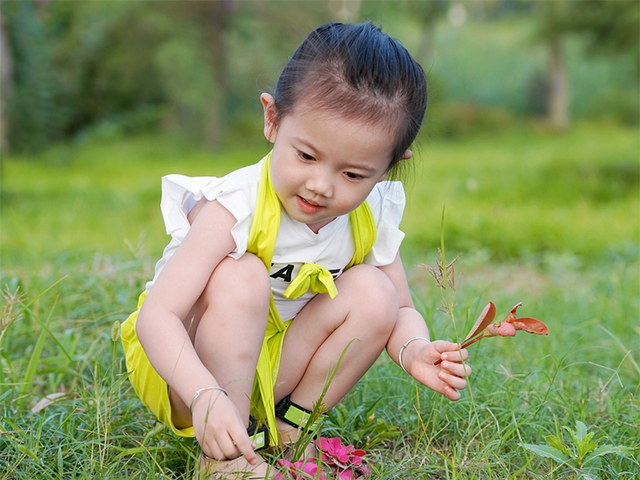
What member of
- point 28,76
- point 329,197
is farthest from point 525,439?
point 28,76

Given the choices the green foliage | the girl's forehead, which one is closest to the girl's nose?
the girl's forehead

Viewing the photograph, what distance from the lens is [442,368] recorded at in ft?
4.58

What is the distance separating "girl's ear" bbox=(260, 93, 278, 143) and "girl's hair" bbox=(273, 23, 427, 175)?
0.04 metres

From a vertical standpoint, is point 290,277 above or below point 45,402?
above

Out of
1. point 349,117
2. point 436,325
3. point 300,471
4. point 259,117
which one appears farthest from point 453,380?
point 259,117

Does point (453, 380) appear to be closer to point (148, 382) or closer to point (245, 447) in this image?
point (245, 447)

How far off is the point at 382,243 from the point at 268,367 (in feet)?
1.29

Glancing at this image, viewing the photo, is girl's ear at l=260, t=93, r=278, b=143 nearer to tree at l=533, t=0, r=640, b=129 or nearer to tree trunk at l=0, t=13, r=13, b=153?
tree at l=533, t=0, r=640, b=129

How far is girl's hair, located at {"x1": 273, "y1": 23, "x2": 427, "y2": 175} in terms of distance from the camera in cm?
136

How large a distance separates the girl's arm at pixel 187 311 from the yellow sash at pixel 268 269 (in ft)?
0.23

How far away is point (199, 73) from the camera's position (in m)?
7.76

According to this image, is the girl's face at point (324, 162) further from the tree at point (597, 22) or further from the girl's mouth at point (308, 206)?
the tree at point (597, 22)

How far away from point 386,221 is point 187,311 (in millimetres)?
551

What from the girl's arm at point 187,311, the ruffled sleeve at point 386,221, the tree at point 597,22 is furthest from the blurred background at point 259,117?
the girl's arm at point 187,311
